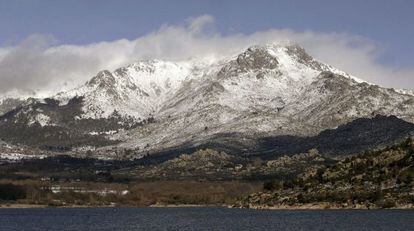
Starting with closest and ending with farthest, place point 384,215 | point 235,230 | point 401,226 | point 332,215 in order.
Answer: point 401,226 → point 235,230 → point 384,215 → point 332,215

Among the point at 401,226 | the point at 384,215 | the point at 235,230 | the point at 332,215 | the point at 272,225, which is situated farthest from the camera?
the point at 332,215

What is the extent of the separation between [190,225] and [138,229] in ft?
49.3

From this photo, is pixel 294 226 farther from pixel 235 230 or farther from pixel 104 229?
pixel 104 229

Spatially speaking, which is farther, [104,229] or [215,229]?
[104,229]

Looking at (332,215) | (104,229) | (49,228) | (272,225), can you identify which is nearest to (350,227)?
(272,225)

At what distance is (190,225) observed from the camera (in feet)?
614

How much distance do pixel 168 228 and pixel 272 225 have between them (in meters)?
22.9

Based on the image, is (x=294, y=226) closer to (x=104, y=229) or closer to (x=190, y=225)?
(x=190, y=225)

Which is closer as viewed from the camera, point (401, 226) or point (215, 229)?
point (401, 226)

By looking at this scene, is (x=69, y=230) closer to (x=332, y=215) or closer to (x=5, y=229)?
(x=5, y=229)

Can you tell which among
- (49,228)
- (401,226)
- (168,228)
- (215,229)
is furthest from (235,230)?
(49,228)

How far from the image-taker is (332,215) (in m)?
A: 196

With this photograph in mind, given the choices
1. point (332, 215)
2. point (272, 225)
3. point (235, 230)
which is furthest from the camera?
point (332, 215)

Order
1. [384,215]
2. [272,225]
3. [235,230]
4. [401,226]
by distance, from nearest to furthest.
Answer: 1. [401,226]
2. [235,230]
3. [272,225]
4. [384,215]
